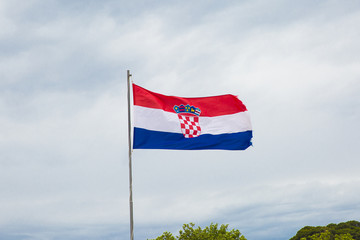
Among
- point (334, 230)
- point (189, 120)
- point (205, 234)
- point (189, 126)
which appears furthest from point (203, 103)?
Answer: point (334, 230)

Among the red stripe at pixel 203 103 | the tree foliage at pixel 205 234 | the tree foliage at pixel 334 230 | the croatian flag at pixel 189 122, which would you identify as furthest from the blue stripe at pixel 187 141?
the tree foliage at pixel 334 230

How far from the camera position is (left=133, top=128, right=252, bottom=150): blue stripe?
63.5 ft

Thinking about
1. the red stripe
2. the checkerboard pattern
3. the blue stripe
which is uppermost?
the red stripe

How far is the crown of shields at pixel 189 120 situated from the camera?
68.9 feet

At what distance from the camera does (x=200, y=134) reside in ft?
70.3

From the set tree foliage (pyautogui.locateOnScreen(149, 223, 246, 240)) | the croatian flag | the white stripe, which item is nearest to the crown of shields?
the croatian flag

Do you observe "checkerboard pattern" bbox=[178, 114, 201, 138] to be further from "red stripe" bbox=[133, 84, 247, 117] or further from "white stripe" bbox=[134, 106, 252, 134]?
"red stripe" bbox=[133, 84, 247, 117]

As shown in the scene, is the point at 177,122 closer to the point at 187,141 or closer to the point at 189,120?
the point at 189,120

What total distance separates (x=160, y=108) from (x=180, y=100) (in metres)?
1.42

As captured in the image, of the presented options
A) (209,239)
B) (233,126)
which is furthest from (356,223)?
(233,126)

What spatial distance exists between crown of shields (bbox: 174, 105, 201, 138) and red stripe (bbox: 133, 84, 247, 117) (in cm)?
25

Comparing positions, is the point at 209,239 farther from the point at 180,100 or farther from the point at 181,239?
the point at 180,100

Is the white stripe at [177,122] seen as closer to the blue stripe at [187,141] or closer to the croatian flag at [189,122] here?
the croatian flag at [189,122]

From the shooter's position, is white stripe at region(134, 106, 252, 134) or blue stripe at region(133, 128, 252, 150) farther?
white stripe at region(134, 106, 252, 134)
